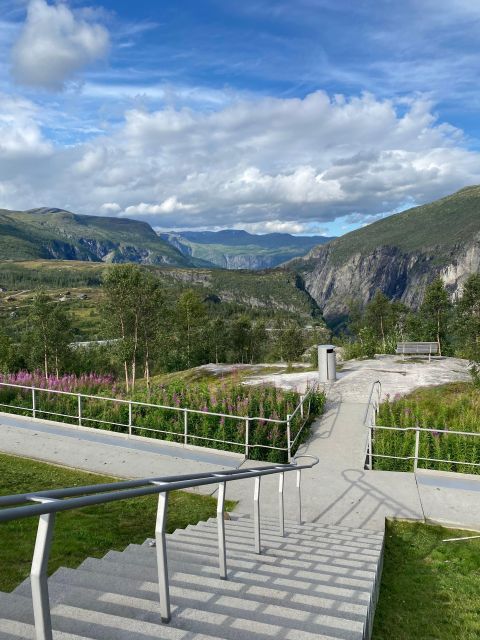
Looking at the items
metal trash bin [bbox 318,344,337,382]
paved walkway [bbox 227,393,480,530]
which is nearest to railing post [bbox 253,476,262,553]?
paved walkway [bbox 227,393,480,530]

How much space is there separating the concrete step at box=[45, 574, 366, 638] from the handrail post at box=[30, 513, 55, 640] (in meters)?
0.72

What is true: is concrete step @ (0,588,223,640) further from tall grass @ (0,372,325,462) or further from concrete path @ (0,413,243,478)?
tall grass @ (0,372,325,462)

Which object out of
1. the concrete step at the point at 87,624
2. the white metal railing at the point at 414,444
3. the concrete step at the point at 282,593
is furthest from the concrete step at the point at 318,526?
the concrete step at the point at 87,624

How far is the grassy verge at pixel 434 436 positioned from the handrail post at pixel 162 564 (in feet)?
25.4

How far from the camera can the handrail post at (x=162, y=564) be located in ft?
10.7

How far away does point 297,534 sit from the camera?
7070 mm

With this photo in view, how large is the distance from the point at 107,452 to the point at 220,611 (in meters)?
9.21

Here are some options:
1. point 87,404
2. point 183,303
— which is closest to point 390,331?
point 183,303

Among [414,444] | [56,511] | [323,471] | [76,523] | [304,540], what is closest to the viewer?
[56,511]

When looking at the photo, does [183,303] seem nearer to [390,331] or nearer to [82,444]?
[390,331]

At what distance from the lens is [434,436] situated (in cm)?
1167

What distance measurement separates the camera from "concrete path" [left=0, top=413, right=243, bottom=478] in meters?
11.2

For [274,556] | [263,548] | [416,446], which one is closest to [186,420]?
[416,446]

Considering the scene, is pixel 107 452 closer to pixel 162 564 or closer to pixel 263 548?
pixel 263 548
